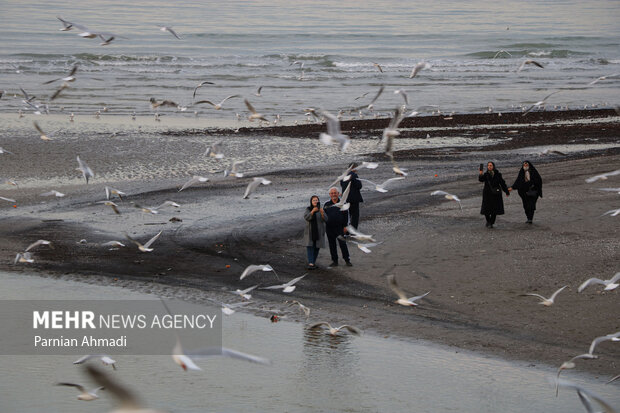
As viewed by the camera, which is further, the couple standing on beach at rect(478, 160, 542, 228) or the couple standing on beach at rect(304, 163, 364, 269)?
the couple standing on beach at rect(478, 160, 542, 228)

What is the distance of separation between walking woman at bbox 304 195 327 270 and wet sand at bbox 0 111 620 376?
34cm

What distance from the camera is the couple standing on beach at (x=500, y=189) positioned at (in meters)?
16.0

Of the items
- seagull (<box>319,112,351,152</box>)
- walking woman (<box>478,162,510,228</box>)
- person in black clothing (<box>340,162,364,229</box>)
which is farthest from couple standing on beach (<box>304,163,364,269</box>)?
seagull (<box>319,112,351,152</box>)

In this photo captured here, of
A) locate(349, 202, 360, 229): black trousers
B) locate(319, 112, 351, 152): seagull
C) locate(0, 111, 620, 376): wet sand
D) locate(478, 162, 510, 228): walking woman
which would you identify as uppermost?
locate(319, 112, 351, 152): seagull

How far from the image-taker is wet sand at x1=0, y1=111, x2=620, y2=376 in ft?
37.4

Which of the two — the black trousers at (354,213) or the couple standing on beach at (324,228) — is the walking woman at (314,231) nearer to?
the couple standing on beach at (324,228)

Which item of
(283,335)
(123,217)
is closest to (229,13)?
(123,217)

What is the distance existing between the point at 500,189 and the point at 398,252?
2645 mm

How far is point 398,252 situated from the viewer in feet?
49.1

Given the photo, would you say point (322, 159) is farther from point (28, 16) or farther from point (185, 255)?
point (28, 16)

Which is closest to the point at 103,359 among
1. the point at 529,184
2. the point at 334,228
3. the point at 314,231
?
the point at 314,231

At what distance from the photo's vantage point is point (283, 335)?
11.0 m

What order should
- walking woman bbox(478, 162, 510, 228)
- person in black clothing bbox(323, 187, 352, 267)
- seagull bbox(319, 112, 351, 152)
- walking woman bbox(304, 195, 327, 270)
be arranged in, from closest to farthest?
seagull bbox(319, 112, 351, 152), walking woman bbox(304, 195, 327, 270), person in black clothing bbox(323, 187, 352, 267), walking woman bbox(478, 162, 510, 228)

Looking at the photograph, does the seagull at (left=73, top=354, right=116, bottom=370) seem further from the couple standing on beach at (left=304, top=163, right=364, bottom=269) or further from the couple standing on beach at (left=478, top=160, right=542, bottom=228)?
the couple standing on beach at (left=478, top=160, right=542, bottom=228)
